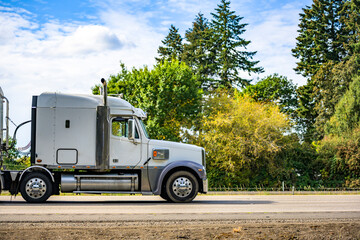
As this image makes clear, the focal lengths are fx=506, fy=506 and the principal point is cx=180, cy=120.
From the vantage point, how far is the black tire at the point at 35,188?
14.9 meters

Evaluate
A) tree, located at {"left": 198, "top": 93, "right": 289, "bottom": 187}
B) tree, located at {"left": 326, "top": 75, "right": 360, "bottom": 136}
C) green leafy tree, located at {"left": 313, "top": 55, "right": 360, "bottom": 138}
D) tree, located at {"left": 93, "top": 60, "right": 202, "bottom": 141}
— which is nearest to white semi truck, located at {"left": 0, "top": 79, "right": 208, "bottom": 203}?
tree, located at {"left": 198, "top": 93, "right": 289, "bottom": 187}

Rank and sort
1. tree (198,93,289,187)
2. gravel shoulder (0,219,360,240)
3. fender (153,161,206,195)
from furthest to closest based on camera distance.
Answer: tree (198,93,289,187)
fender (153,161,206,195)
gravel shoulder (0,219,360,240)

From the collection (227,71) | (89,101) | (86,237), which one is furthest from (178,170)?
(227,71)

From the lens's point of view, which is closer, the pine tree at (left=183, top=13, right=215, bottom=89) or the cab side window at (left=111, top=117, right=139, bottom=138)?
the cab side window at (left=111, top=117, right=139, bottom=138)

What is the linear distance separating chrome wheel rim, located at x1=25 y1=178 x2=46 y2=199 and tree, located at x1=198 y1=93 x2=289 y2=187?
19.9m

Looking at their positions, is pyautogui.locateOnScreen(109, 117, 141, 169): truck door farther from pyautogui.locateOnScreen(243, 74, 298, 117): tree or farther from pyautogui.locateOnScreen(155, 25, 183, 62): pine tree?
pyautogui.locateOnScreen(155, 25, 183, 62): pine tree

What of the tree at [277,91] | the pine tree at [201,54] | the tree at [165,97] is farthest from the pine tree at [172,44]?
the tree at [165,97]

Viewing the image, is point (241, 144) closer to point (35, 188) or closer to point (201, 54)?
point (35, 188)

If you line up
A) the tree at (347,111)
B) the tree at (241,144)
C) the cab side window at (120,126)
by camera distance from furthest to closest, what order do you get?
the tree at (347,111) < the tree at (241,144) < the cab side window at (120,126)

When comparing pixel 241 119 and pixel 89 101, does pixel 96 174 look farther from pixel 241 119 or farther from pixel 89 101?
pixel 241 119

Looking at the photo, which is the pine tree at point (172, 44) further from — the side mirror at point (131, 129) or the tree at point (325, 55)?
the side mirror at point (131, 129)

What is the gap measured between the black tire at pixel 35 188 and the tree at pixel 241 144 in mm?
19839

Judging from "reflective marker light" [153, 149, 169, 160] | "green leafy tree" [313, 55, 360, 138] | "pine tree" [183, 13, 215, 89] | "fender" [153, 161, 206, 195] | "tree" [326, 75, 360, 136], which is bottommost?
"fender" [153, 161, 206, 195]

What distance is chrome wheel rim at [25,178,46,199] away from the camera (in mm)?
14945
